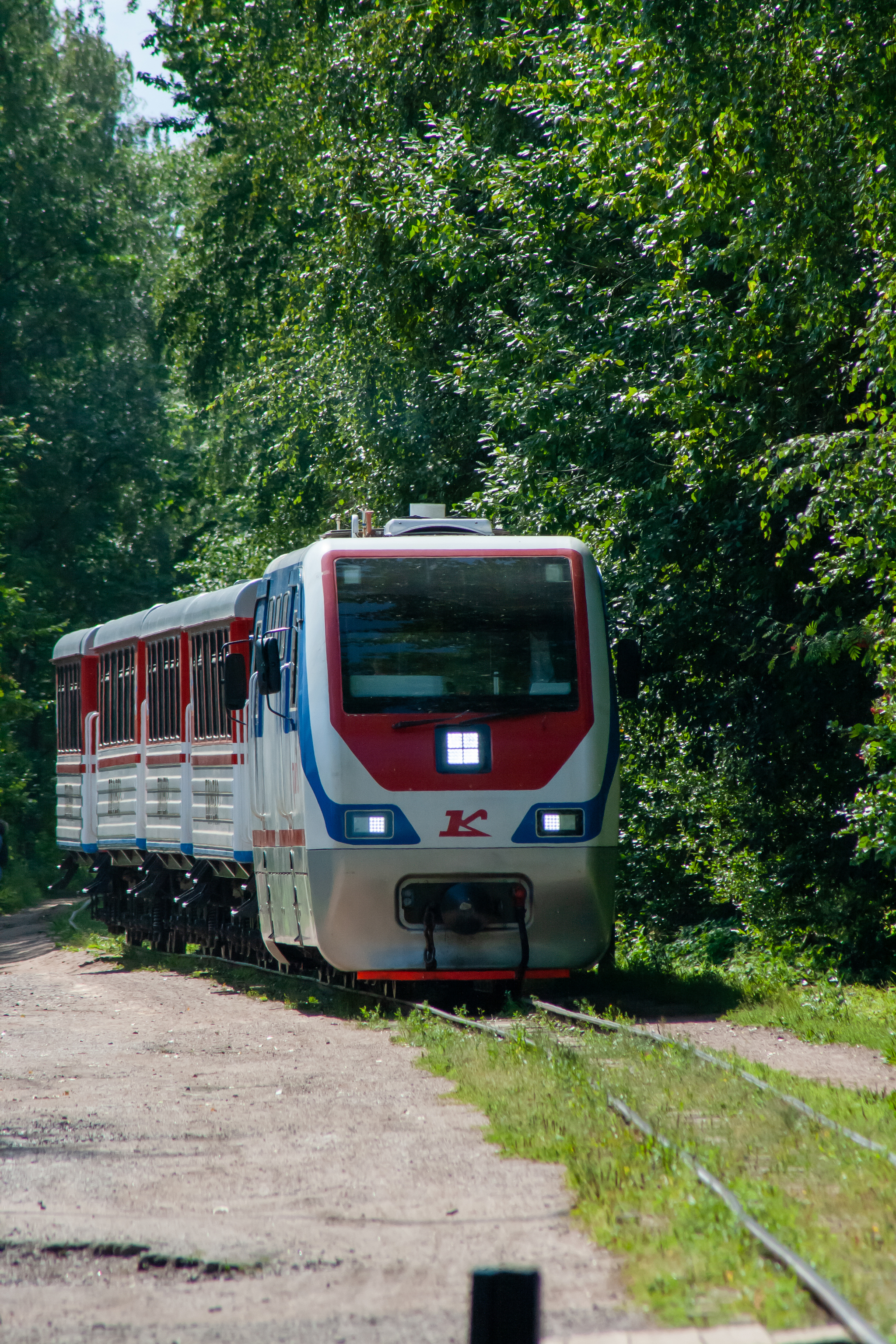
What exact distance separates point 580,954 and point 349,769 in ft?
7.43

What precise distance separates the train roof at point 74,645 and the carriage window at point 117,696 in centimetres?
46

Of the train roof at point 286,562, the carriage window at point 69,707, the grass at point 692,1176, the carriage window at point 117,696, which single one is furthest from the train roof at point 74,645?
the grass at point 692,1176

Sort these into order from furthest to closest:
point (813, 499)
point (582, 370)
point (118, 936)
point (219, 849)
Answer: point (118, 936)
point (219, 849)
point (582, 370)
point (813, 499)

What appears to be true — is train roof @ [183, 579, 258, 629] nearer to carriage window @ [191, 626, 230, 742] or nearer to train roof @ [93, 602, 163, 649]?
carriage window @ [191, 626, 230, 742]

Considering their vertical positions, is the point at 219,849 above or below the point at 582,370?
below

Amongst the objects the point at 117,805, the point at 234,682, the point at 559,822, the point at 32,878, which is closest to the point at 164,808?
the point at 117,805

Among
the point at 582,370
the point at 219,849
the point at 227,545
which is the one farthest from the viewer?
the point at 227,545

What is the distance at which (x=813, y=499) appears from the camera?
11.8 meters

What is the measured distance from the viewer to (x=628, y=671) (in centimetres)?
1373

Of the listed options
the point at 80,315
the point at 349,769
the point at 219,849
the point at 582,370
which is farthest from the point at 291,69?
the point at 80,315

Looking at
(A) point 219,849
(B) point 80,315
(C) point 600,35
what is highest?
(B) point 80,315

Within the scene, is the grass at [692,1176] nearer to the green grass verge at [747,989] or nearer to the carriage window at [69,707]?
the green grass verge at [747,989]

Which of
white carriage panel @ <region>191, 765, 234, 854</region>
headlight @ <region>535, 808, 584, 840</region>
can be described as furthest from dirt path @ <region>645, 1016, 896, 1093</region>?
white carriage panel @ <region>191, 765, 234, 854</region>

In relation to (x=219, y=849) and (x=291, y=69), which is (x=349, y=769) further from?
(x=291, y=69)
